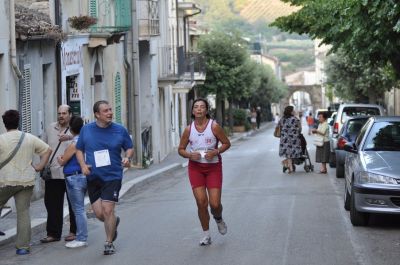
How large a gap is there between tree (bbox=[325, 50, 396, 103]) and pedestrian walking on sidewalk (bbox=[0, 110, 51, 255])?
36022 mm

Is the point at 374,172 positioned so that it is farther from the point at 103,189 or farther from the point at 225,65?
the point at 225,65

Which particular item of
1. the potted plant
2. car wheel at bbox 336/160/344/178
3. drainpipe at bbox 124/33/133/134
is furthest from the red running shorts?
drainpipe at bbox 124/33/133/134

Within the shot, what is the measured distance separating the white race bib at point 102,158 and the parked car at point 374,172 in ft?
12.0

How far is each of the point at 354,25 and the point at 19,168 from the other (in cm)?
919

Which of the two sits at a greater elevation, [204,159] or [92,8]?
[92,8]

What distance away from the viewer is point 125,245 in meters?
11.4

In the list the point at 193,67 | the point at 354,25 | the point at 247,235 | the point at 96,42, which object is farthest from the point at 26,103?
the point at 193,67

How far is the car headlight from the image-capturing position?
12.0 m

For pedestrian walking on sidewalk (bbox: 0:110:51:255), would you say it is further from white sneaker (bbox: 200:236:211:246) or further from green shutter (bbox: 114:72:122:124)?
green shutter (bbox: 114:72:122:124)

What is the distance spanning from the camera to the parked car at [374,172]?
12.0m

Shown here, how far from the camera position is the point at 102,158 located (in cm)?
1057

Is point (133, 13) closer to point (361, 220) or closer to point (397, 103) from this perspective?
point (361, 220)

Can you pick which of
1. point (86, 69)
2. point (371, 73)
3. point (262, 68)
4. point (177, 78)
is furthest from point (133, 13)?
point (262, 68)

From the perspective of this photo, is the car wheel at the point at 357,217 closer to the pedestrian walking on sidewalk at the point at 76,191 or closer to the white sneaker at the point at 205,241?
the white sneaker at the point at 205,241
